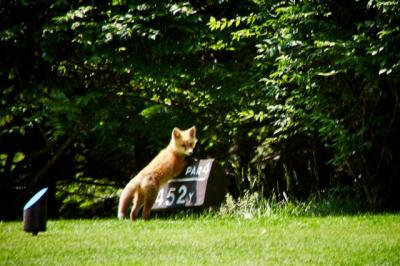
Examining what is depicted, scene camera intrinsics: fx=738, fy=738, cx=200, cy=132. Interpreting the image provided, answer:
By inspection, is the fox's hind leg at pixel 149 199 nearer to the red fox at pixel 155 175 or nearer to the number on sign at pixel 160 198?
the red fox at pixel 155 175

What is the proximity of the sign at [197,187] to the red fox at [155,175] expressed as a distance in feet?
0.76

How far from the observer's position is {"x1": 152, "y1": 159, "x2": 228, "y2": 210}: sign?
1174cm

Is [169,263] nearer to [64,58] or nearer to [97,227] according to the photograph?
[97,227]

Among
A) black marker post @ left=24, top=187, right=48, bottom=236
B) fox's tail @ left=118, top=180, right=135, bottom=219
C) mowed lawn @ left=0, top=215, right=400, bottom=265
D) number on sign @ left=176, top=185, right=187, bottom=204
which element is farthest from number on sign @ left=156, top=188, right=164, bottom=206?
black marker post @ left=24, top=187, right=48, bottom=236

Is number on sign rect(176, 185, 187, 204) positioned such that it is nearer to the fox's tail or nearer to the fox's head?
the fox's head

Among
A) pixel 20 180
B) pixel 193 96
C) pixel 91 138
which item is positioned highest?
pixel 193 96

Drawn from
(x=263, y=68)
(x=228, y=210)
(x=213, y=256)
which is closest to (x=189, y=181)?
(x=228, y=210)

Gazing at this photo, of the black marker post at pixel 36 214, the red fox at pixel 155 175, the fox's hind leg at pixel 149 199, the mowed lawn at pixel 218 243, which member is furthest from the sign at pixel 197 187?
the black marker post at pixel 36 214

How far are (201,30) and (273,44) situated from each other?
1.61 m

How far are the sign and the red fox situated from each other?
0.76 feet

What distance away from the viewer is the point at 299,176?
45.1 feet

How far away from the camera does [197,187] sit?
11852mm

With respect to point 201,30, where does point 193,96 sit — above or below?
below

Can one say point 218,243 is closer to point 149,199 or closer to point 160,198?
point 149,199
